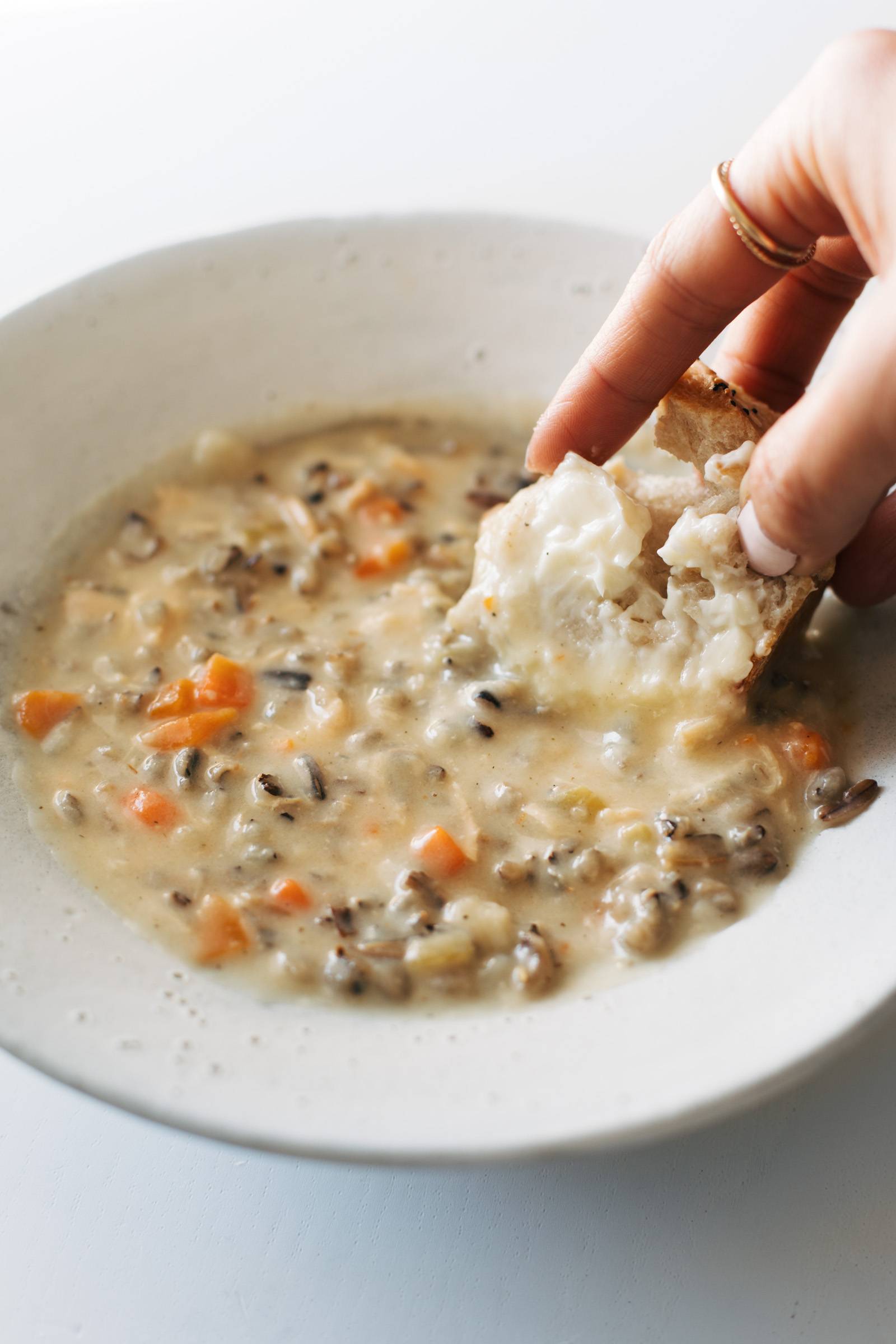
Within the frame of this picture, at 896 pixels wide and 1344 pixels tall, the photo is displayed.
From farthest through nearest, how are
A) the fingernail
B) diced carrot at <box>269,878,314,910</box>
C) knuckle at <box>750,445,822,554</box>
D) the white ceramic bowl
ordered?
1. the fingernail
2. diced carrot at <box>269,878,314,910</box>
3. knuckle at <box>750,445,822,554</box>
4. the white ceramic bowl

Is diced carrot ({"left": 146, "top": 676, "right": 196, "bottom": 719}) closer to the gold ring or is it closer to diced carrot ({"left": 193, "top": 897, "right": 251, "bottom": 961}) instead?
diced carrot ({"left": 193, "top": 897, "right": 251, "bottom": 961})

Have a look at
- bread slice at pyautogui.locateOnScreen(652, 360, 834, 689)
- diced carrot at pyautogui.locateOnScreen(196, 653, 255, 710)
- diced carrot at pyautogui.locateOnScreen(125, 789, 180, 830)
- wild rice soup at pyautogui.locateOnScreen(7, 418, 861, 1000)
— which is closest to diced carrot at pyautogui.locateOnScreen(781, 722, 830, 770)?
wild rice soup at pyautogui.locateOnScreen(7, 418, 861, 1000)

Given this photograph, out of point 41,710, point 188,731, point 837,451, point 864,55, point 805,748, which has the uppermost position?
point 864,55

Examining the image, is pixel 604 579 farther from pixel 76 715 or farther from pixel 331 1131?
pixel 331 1131

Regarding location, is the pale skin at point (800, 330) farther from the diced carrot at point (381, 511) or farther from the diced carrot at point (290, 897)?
the diced carrot at point (290, 897)

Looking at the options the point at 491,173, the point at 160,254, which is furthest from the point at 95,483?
the point at 491,173

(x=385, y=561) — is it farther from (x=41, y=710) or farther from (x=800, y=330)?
(x=800, y=330)

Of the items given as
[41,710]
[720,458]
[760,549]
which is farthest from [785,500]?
[41,710]
